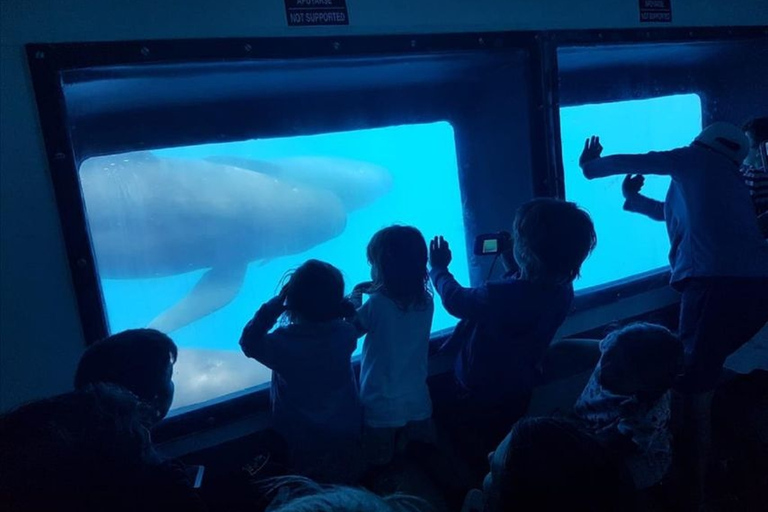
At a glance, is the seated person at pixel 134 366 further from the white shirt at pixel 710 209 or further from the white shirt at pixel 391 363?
the white shirt at pixel 710 209

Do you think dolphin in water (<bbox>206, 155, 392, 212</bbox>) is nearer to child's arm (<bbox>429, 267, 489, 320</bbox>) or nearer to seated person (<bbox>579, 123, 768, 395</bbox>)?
child's arm (<bbox>429, 267, 489, 320</bbox>)

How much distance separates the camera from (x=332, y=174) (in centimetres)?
381

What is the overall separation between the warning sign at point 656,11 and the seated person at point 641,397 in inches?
65.1

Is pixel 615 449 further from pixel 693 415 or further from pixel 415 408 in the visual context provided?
pixel 693 415

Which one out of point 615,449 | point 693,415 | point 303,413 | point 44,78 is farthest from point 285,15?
point 693,415

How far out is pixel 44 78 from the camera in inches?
54.6

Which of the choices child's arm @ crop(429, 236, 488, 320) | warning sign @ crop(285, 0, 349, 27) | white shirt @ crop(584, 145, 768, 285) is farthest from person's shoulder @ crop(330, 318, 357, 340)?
white shirt @ crop(584, 145, 768, 285)

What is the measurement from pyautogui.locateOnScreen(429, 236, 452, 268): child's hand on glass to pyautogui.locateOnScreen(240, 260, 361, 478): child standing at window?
0.43 metres

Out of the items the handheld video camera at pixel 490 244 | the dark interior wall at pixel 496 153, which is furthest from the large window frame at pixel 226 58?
the handheld video camera at pixel 490 244

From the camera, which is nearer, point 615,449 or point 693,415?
point 615,449

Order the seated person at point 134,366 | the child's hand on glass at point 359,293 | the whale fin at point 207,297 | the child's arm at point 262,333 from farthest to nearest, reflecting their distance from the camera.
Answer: the whale fin at point 207,297
the child's hand on glass at point 359,293
the child's arm at point 262,333
the seated person at point 134,366

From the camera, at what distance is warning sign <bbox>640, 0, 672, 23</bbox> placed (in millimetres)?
2518

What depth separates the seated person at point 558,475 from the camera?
33.3 inches

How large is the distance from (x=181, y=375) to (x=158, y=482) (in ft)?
3.87
